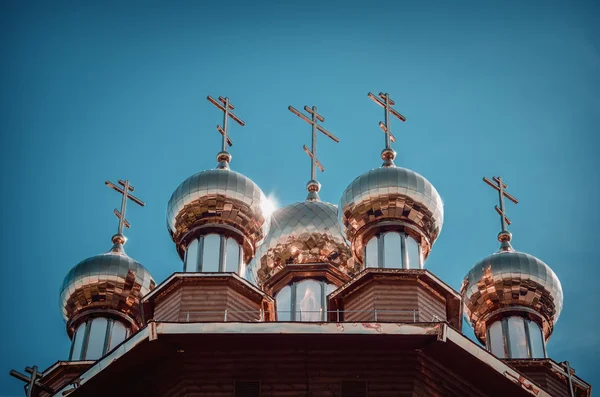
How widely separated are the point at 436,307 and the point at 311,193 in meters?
8.65

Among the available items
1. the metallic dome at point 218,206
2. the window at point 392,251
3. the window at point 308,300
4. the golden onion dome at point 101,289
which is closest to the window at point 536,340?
the window at point 392,251

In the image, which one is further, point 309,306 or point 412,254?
point 309,306

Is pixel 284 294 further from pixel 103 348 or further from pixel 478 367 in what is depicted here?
pixel 478 367

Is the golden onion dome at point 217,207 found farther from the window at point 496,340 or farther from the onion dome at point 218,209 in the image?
the window at point 496,340

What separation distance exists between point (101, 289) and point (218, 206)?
397 centimetres

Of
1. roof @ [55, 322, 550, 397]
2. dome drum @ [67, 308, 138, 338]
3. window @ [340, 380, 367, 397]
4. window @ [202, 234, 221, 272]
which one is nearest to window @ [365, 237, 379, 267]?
window @ [202, 234, 221, 272]

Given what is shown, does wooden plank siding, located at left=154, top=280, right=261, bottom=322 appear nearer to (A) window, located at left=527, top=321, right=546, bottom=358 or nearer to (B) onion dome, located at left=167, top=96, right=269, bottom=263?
(B) onion dome, located at left=167, top=96, right=269, bottom=263

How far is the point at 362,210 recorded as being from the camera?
102 feet

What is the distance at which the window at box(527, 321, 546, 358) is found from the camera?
32188 mm

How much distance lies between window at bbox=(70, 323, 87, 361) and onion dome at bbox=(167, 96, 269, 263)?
337 cm

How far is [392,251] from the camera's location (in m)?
30.8

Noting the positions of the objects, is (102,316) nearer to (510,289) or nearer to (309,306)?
(309,306)

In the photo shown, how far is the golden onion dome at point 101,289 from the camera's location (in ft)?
110

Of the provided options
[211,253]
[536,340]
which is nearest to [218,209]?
[211,253]
